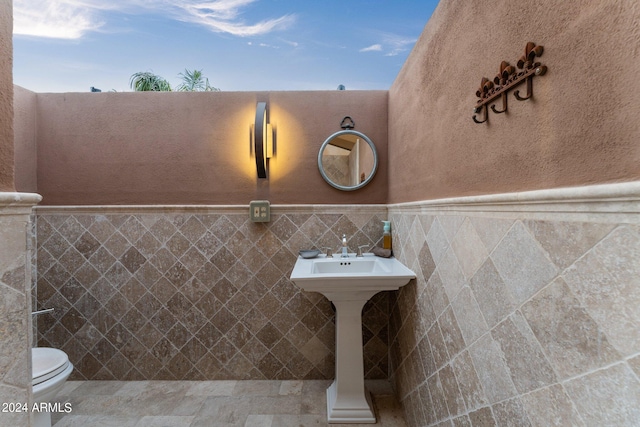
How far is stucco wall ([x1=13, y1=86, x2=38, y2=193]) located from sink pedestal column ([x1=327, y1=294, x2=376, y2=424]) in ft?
7.94

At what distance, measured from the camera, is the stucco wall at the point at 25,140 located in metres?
2.03

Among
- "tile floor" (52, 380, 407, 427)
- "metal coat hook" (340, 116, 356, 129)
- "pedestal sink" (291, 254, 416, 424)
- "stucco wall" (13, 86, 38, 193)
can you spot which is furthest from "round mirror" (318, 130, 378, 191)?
"stucco wall" (13, 86, 38, 193)

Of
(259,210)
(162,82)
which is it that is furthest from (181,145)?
(162,82)

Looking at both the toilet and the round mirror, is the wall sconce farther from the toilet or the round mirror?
the toilet

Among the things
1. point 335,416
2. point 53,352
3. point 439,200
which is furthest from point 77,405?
point 439,200

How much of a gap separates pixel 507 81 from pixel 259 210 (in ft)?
5.55

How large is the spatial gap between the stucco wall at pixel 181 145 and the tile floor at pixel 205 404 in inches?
53.9

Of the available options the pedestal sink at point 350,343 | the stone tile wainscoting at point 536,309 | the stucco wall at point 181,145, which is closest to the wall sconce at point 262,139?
the stucco wall at point 181,145

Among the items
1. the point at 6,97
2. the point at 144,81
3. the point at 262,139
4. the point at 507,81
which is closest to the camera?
A: the point at 6,97

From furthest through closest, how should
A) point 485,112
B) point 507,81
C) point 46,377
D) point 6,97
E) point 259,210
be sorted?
point 259,210 → point 46,377 → point 485,112 → point 507,81 → point 6,97

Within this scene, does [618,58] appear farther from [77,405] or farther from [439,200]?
[77,405]

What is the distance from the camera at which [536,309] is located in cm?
72

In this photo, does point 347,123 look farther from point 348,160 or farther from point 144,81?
point 144,81

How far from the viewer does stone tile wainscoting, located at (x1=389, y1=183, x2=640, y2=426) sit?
0.52m
